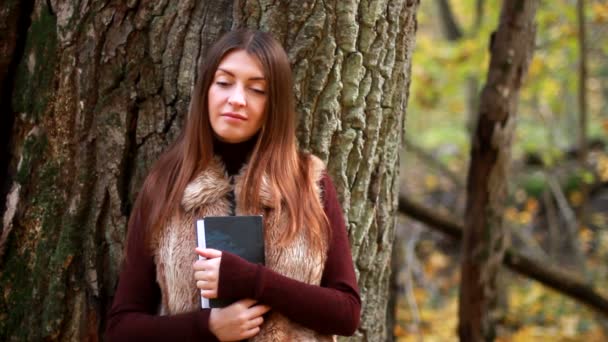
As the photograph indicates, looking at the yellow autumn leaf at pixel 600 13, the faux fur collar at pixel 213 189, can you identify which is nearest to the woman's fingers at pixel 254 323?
the faux fur collar at pixel 213 189

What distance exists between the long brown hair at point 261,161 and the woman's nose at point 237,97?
10 cm

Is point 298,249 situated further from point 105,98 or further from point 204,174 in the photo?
point 105,98

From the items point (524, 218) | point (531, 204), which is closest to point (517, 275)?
point (524, 218)

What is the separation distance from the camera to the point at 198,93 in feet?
8.17

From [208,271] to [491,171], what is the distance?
2.86 m

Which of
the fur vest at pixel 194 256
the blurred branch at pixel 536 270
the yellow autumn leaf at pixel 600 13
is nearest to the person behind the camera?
the fur vest at pixel 194 256

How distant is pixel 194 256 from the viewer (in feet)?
7.77

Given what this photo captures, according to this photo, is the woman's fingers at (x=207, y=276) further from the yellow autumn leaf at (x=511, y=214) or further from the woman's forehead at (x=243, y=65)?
the yellow autumn leaf at (x=511, y=214)

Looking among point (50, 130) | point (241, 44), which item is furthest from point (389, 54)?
point (50, 130)

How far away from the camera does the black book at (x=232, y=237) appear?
2.29 metres

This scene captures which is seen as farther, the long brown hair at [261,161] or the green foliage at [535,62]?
the green foliage at [535,62]

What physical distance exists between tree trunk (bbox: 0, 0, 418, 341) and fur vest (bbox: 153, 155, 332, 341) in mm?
518

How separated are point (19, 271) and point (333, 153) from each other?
1.45 metres

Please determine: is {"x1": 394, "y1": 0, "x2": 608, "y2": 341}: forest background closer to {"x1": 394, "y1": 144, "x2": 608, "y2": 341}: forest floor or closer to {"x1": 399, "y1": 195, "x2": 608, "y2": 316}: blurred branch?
{"x1": 394, "y1": 144, "x2": 608, "y2": 341}: forest floor
